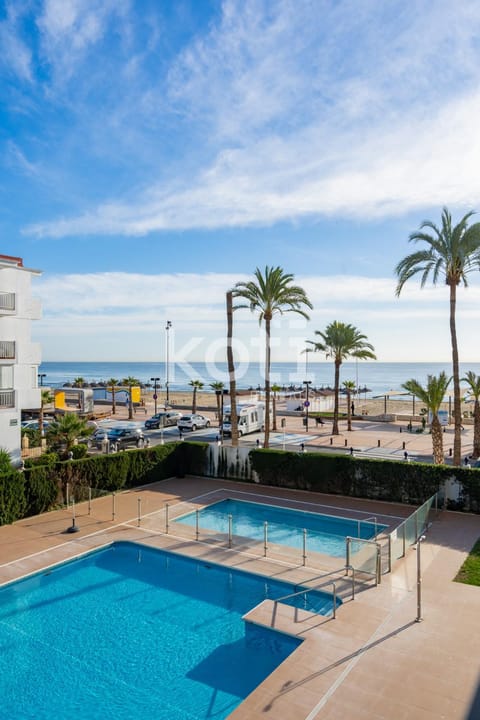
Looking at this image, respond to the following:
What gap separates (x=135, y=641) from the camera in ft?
36.1

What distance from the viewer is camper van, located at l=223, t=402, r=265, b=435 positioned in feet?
117

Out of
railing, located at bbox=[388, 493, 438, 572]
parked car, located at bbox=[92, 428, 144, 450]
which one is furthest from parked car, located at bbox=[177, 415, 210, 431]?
railing, located at bbox=[388, 493, 438, 572]

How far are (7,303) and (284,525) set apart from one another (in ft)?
60.4

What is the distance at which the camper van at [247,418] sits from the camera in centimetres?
3575

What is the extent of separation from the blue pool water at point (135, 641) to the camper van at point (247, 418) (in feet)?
67.3

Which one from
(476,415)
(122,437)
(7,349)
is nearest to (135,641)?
(7,349)

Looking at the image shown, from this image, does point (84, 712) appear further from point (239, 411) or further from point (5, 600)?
point (239, 411)

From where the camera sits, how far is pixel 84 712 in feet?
28.8

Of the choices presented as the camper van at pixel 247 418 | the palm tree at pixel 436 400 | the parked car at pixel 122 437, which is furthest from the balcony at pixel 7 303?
the palm tree at pixel 436 400

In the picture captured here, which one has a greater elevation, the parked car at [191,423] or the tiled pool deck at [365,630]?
the parked car at [191,423]

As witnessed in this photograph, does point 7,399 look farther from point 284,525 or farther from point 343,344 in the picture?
point 343,344

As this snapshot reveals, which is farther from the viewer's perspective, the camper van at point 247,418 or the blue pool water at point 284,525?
the camper van at point 247,418

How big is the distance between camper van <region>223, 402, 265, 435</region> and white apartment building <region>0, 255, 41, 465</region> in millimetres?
13371

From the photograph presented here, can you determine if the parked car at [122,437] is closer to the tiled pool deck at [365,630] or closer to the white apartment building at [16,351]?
the white apartment building at [16,351]
